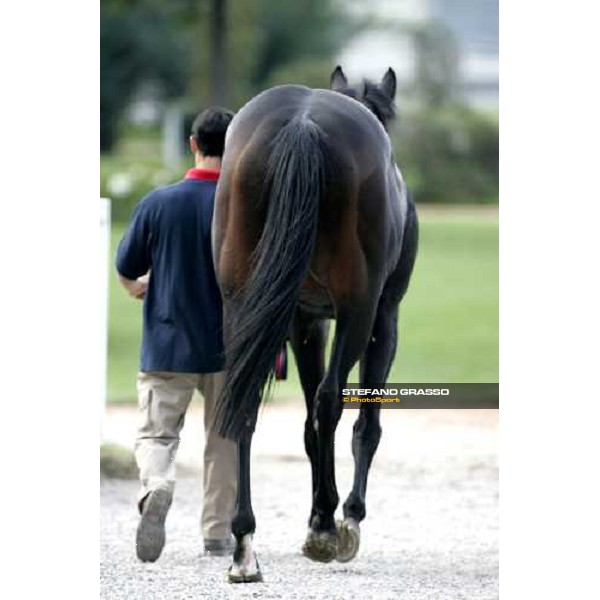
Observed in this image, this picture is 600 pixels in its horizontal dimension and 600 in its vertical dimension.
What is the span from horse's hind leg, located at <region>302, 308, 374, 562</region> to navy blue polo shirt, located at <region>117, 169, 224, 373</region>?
1.39ft

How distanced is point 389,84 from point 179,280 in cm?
115

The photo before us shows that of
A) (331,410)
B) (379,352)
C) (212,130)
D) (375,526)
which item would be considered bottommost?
(375,526)

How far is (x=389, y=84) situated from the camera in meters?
5.71

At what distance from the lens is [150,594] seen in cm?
476

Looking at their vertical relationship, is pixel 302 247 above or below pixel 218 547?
above

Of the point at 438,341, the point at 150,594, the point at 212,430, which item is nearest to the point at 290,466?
the point at 212,430

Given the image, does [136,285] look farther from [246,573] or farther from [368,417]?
[246,573]

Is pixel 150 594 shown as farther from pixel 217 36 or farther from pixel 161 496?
pixel 217 36

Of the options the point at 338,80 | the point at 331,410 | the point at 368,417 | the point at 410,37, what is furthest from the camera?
the point at 410,37

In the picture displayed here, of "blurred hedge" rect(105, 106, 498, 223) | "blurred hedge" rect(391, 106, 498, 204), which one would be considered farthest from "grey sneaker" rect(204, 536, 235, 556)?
"blurred hedge" rect(391, 106, 498, 204)

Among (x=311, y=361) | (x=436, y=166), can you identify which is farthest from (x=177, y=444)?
(x=436, y=166)

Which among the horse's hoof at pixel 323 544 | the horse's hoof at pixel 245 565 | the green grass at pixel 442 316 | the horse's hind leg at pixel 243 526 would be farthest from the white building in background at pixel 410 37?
the horse's hoof at pixel 245 565

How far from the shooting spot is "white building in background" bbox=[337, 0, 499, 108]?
28.4ft

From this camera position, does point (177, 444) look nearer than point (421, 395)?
Yes
